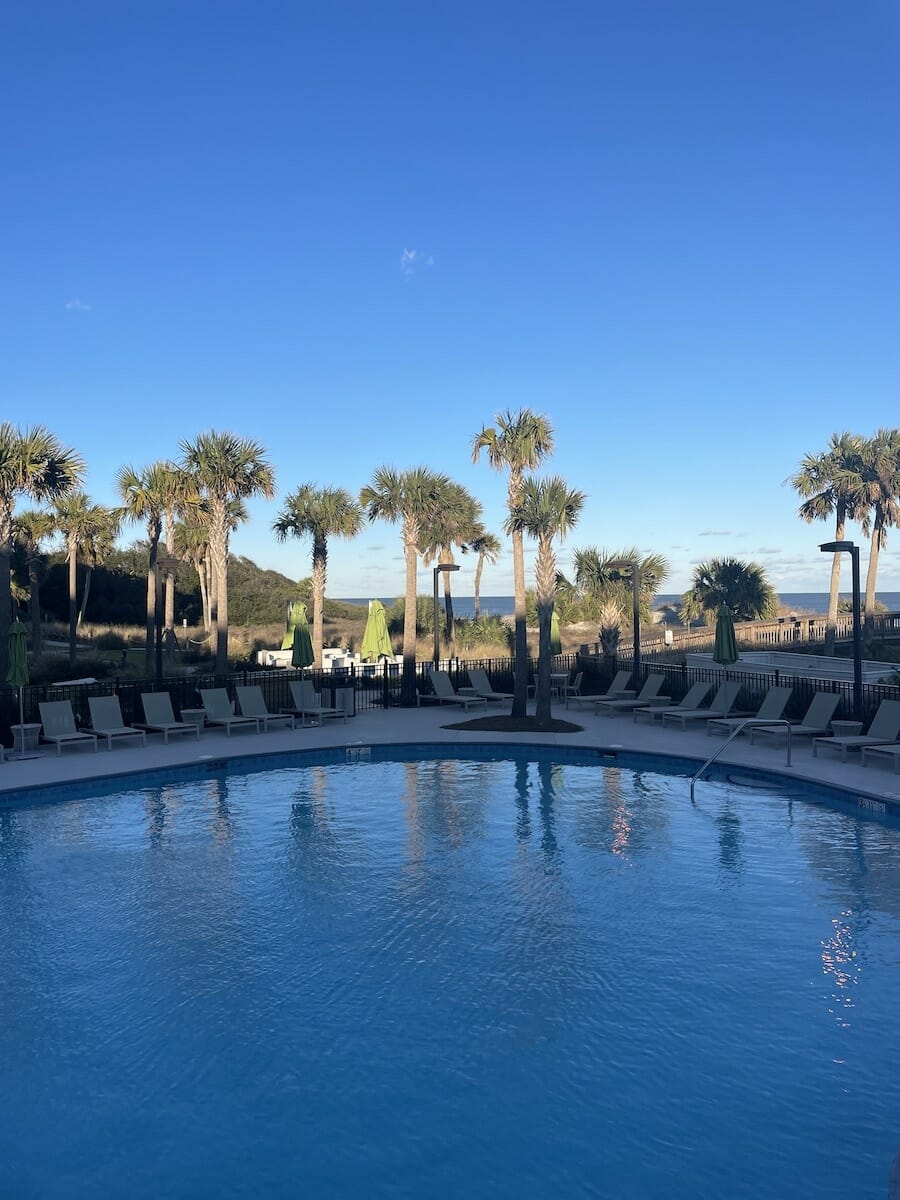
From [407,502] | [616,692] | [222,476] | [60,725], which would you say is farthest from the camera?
[407,502]

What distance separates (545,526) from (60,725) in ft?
31.7

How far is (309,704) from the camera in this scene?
61.7 ft

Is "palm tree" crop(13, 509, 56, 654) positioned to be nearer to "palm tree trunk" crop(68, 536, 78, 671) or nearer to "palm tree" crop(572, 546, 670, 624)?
"palm tree trunk" crop(68, 536, 78, 671)

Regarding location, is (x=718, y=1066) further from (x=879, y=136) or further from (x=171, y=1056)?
(x=879, y=136)

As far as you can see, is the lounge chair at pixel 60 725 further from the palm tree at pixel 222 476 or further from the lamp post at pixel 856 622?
the lamp post at pixel 856 622

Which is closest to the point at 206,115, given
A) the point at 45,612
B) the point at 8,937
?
the point at 8,937

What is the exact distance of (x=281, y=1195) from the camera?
4.22 m

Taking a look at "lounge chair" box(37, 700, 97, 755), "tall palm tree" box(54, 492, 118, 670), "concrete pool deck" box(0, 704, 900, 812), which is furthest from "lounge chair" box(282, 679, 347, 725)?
"tall palm tree" box(54, 492, 118, 670)

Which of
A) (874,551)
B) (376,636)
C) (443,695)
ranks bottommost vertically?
(443,695)

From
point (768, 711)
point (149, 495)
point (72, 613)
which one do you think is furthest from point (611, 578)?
point (72, 613)

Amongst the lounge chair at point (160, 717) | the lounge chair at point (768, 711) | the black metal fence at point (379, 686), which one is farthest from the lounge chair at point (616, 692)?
the lounge chair at point (160, 717)

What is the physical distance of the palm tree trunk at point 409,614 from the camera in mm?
21500

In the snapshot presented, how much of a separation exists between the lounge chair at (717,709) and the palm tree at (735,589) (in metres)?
15.2

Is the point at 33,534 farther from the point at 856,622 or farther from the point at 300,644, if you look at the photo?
the point at 856,622
